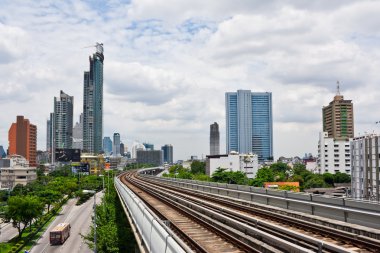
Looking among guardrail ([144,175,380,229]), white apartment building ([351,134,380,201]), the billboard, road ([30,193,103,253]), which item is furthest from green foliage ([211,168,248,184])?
guardrail ([144,175,380,229])

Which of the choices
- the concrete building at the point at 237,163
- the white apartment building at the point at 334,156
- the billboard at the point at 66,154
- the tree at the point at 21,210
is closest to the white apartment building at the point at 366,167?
the tree at the point at 21,210

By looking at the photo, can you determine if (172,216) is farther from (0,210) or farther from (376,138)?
(0,210)

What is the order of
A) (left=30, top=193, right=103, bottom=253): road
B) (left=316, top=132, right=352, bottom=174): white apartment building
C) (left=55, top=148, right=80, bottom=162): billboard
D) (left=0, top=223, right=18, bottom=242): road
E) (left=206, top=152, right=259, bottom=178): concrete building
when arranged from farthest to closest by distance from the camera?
(left=206, top=152, right=259, bottom=178): concrete building → (left=316, top=132, right=352, bottom=174): white apartment building → (left=55, top=148, right=80, bottom=162): billboard → (left=0, top=223, right=18, bottom=242): road → (left=30, top=193, right=103, bottom=253): road

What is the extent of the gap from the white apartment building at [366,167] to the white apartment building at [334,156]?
7899 cm

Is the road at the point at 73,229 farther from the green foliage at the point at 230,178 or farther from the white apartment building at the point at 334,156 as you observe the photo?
the white apartment building at the point at 334,156

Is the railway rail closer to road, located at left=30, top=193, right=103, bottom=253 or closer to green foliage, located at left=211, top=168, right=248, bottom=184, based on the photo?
road, located at left=30, top=193, right=103, bottom=253

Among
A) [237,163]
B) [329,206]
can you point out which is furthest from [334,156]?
[329,206]

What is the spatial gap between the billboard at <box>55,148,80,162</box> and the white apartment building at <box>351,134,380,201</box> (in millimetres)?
106000

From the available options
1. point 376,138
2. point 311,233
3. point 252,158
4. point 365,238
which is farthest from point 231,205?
point 252,158

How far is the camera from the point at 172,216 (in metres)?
27.4

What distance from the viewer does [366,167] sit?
74.4 meters

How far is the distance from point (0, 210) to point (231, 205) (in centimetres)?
7354

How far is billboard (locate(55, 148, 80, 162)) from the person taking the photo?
151m

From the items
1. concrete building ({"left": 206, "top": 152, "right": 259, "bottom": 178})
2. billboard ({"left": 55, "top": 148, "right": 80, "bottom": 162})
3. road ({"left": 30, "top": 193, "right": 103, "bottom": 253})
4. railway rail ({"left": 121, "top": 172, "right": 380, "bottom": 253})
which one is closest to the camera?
railway rail ({"left": 121, "top": 172, "right": 380, "bottom": 253})
